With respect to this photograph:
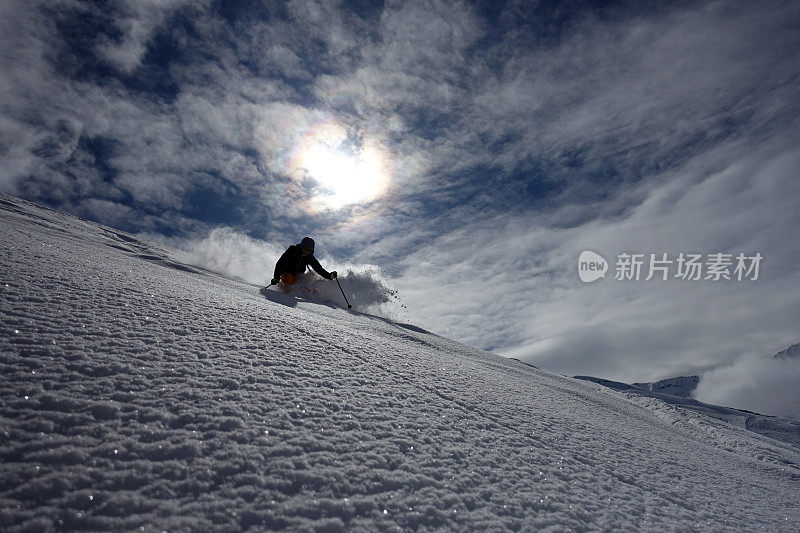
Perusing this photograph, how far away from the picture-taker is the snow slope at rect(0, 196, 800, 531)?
3.27ft

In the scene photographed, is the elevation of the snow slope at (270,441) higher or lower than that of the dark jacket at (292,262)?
lower

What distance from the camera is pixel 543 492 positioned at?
1.52 m

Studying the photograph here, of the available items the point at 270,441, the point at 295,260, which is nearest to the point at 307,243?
the point at 295,260

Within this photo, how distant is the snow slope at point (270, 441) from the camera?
100 centimetres

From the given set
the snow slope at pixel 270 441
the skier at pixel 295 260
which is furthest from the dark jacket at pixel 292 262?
the snow slope at pixel 270 441

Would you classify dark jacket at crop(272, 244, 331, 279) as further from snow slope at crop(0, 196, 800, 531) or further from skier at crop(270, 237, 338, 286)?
snow slope at crop(0, 196, 800, 531)

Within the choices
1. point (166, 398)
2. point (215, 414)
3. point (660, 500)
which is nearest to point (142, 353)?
point (166, 398)

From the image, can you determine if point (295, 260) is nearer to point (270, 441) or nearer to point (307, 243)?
point (307, 243)

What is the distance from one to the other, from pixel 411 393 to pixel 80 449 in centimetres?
156

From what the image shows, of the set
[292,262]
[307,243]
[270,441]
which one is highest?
[307,243]

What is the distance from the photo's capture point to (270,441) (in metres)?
1.31

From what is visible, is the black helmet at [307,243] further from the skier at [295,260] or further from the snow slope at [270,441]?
the snow slope at [270,441]

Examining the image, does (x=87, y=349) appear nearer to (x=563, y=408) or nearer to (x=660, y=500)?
(x=660, y=500)

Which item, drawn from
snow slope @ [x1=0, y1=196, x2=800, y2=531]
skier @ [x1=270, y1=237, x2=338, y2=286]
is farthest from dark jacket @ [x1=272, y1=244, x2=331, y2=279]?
snow slope @ [x1=0, y1=196, x2=800, y2=531]
